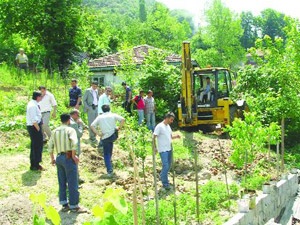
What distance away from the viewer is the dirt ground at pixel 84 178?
755cm

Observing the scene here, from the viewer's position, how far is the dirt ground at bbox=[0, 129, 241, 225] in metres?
7.55

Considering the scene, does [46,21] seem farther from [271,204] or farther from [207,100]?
[271,204]

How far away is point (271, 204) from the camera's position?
333 inches

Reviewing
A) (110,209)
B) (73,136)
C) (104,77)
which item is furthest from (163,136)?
(104,77)

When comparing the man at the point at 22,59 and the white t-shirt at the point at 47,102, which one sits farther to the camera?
the man at the point at 22,59

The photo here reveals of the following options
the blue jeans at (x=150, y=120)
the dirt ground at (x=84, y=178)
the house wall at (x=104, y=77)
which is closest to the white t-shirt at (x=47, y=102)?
the dirt ground at (x=84, y=178)

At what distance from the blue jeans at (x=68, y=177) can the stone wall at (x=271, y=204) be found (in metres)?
2.57

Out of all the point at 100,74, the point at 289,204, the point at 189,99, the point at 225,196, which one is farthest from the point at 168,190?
the point at 100,74

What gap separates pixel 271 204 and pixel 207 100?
7957mm

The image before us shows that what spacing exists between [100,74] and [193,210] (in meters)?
20.1

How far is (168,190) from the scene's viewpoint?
909 centimetres

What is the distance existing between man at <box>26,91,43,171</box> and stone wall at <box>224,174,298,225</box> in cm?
444

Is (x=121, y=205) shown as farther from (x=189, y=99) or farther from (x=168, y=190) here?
(x=189, y=99)

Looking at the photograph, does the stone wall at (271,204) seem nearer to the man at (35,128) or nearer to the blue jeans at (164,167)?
the blue jeans at (164,167)
